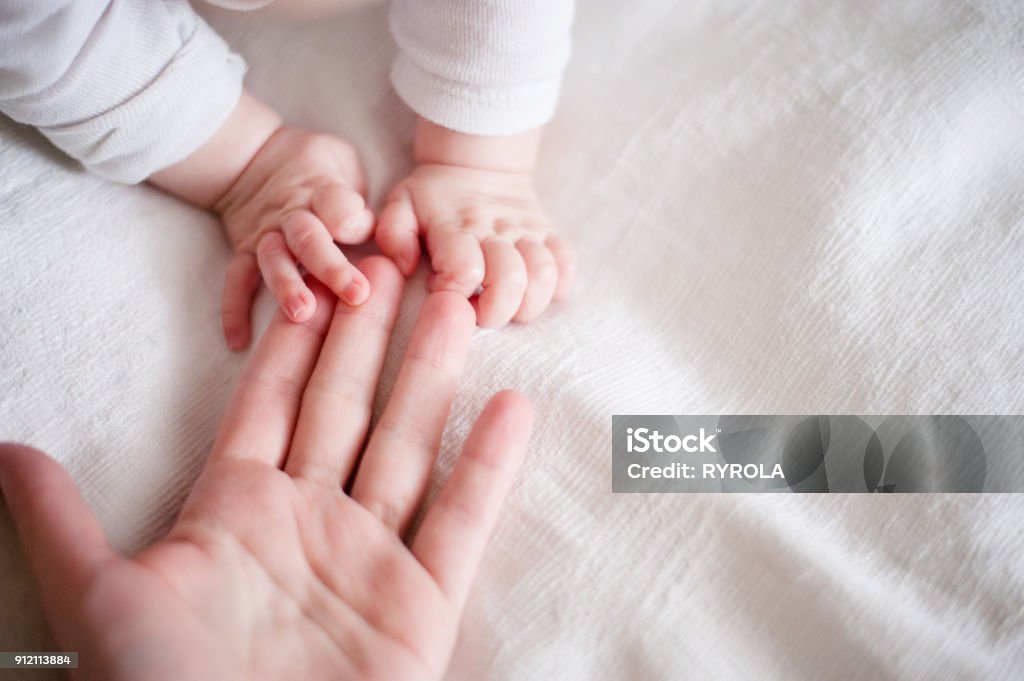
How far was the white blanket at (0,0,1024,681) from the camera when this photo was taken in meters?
0.48

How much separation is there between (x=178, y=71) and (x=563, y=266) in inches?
13.5

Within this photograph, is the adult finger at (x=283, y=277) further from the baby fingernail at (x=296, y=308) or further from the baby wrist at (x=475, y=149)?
the baby wrist at (x=475, y=149)

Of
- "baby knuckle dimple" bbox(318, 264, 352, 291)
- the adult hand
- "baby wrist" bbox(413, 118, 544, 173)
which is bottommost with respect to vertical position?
the adult hand

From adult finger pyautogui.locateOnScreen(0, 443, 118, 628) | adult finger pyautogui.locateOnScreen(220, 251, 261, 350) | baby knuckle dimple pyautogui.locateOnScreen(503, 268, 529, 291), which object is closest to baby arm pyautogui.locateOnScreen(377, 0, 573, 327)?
baby knuckle dimple pyautogui.locateOnScreen(503, 268, 529, 291)

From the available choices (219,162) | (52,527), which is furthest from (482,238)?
(52,527)

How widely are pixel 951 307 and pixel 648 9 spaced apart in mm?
401

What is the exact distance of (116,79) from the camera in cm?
59

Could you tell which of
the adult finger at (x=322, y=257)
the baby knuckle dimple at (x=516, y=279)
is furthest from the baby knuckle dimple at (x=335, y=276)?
the baby knuckle dimple at (x=516, y=279)

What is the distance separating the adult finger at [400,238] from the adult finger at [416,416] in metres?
0.05

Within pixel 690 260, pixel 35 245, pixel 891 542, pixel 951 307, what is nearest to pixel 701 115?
pixel 690 260

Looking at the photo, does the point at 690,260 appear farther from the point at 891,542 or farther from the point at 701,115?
the point at 891,542

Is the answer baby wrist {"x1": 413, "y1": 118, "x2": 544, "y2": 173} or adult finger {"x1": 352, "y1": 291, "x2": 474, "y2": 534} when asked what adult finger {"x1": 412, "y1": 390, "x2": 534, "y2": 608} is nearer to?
adult finger {"x1": 352, "y1": 291, "x2": 474, "y2": 534}

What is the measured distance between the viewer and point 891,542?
0.50 m

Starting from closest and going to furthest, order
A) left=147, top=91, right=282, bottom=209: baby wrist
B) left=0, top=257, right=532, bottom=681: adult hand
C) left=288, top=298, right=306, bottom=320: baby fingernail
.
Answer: left=0, top=257, right=532, bottom=681: adult hand < left=288, top=298, right=306, bottom=320: baby fingernail < left=147, top=91, right=282, bottom=209: baby wrist
